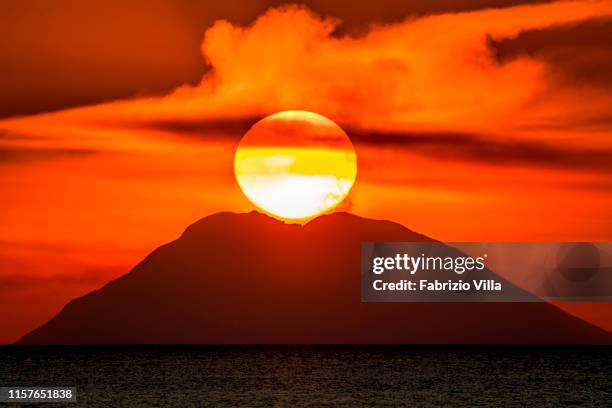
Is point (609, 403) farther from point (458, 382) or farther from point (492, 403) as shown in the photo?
point (458, 382)

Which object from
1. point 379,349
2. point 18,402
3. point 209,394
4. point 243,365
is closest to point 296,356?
point 243,365

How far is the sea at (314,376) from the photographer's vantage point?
40375mm

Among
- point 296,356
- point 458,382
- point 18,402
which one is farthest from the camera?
point 296,356

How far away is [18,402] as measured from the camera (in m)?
37.0

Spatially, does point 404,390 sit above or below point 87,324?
below

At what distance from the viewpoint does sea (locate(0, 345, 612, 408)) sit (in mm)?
40375

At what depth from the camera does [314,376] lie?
50.5 meters

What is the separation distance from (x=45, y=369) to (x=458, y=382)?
73.1ft

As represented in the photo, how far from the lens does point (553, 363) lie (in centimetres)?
6512

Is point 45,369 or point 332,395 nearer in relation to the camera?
point 332,395

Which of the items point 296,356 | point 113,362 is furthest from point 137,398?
point 296,356

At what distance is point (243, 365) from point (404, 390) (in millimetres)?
16243

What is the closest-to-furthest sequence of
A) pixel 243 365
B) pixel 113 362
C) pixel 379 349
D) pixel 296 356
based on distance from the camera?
1. pixel 243 365
2. pixel 113 362
3. pixel 296 356
4. pixel 379 349

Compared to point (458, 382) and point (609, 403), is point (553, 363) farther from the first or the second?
point (609, 403)
